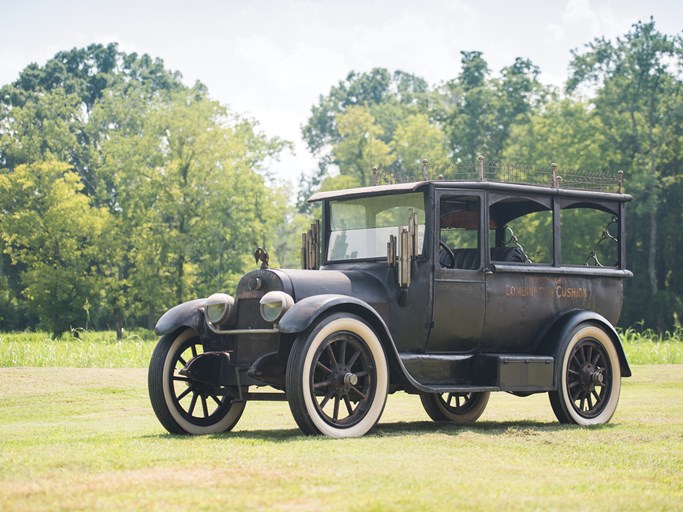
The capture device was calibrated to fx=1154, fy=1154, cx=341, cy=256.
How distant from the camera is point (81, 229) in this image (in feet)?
194

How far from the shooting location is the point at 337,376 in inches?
408

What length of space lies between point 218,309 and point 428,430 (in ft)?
7.99

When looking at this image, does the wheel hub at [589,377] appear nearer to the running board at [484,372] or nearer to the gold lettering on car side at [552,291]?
the running board at [484,372]

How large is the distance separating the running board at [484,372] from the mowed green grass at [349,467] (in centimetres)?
47

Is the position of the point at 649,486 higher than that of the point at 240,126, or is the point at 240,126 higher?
the point at 240,126

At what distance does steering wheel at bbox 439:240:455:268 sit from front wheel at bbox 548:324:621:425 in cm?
Answer: 155

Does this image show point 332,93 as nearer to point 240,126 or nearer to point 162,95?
point 162,95

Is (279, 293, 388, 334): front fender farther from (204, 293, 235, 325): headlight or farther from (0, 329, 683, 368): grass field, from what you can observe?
(0, 329, 683, 368): grass field

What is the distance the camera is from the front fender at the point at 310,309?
10023 mm

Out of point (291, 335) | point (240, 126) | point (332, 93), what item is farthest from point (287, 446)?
point (332, 93)

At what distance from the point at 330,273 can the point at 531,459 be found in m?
3.24

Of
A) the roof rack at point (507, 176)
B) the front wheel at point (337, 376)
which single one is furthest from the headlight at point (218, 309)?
the roof rack at point (507, 176)

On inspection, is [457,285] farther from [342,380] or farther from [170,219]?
[170,219]

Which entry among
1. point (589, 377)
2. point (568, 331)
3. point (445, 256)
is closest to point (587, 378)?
point (589, 377)
